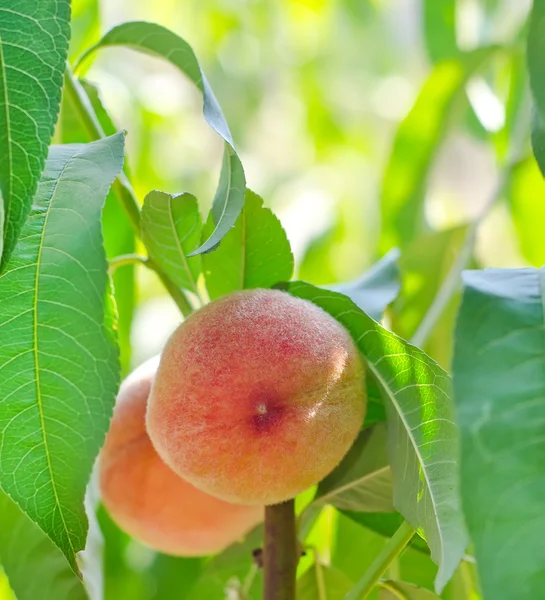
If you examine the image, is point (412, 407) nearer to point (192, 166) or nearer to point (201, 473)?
point (201, 473)

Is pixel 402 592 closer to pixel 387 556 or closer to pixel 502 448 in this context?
pixel 387 556

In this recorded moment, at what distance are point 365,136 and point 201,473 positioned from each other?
4.62 ft

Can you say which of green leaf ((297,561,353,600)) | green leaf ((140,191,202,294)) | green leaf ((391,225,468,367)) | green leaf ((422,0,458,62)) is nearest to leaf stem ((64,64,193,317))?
green leaf ((140,191,202,294))

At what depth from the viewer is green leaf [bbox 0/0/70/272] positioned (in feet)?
1.28

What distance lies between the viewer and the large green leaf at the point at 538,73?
0.47m

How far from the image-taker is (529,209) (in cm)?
98

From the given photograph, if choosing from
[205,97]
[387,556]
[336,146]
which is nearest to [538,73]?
[205,97]

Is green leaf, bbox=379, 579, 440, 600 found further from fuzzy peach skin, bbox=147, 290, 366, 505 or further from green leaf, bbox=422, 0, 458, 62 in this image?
green leaf, bbox=422, 0, 458, 62

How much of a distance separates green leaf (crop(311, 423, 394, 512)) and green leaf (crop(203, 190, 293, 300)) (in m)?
0.12

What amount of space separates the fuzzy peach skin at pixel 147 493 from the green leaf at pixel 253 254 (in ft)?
0.28

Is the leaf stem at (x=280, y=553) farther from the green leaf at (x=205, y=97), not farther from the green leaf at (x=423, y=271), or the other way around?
the green leaf at (x=423, y=271)

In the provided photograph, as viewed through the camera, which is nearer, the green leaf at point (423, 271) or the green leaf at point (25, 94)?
the green leaf at point (25, 94)

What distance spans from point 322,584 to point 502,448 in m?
0.33

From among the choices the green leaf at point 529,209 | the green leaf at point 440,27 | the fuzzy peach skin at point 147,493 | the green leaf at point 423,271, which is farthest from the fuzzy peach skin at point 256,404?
the green leaf at point 440,27
